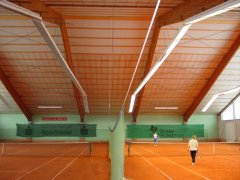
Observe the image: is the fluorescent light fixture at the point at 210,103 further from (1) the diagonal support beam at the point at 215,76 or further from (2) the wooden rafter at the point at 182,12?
(2) the wooden rafter at the point at 182,12

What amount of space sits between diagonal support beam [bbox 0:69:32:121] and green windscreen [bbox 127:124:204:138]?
13.0 m

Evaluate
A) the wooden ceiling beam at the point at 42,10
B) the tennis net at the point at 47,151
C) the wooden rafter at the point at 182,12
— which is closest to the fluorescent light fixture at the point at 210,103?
the wooden rafter at the point at 182,12

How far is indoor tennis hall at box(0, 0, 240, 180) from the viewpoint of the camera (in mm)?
16094

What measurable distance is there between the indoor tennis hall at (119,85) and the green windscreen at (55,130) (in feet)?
0.42

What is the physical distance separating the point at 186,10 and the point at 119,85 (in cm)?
1385

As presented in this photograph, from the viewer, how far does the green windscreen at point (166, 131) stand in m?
38.1

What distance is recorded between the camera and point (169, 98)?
1351 inches

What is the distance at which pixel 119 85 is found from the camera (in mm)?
30156

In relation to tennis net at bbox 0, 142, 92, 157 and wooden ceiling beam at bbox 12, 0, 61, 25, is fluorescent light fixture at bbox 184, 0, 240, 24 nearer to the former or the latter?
wooden ceiling beam at bbox 12, 0, 61, 25

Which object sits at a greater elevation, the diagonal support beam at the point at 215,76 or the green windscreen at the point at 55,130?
the diagonal support beam at the point at 215,76

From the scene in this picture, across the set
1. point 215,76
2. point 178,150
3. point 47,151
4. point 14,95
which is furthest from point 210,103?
point 14,95

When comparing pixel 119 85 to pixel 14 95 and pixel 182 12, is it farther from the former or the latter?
pixel 182 12

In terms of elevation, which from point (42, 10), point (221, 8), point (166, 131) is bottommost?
point (166, 131)

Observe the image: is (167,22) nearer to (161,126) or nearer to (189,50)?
(189,50)
